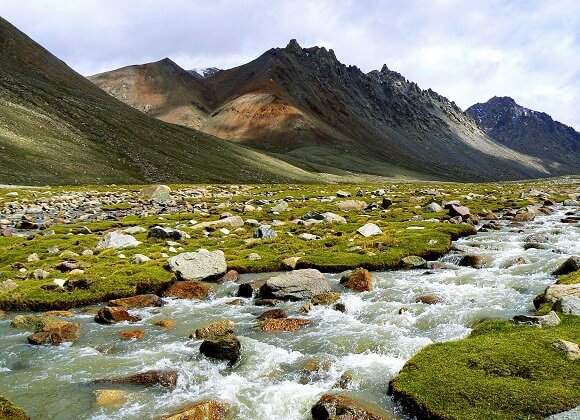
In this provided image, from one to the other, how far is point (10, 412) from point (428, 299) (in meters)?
14.8

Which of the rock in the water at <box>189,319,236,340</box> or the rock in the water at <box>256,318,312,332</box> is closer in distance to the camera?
the rock in the water at <box>189,319,236,340</box>

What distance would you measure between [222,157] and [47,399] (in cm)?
15581

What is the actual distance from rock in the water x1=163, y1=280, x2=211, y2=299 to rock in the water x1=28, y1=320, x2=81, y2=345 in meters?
5.24

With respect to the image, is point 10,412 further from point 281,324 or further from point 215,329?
point 281,324

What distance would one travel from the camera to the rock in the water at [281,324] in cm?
1697

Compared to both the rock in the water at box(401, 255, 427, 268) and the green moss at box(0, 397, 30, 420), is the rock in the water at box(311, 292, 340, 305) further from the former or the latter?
the green moss at box(0, 397, 30, 420)

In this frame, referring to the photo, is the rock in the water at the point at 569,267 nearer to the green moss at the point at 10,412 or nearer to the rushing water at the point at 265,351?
the rushing water at the point at 265,351

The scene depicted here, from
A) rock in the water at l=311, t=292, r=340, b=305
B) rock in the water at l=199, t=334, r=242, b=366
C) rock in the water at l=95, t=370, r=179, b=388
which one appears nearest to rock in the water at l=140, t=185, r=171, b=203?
rock in the water at l=311, t=292, r=340, b=305

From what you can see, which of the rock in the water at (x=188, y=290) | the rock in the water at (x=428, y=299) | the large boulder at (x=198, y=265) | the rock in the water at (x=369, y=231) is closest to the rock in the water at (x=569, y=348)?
the rock in the water at (x=428, y=299)

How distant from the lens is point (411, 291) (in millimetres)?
20703

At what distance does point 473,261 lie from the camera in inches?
1005

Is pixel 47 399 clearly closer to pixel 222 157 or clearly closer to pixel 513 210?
pixel 513 210

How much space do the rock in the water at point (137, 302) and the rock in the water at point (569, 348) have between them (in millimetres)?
15429

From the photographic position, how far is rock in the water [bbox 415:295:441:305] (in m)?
18.8
